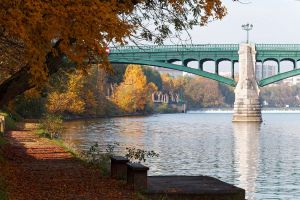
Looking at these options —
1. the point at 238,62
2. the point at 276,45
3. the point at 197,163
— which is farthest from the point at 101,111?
the point at 197,163

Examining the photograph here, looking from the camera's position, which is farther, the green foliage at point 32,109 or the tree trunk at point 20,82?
the green foliage at point 32,109

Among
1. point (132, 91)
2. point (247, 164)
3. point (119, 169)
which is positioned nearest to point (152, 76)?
point (132, 91)

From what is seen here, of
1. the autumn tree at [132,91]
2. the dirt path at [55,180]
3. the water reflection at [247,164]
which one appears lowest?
the water reflection at [247,164]

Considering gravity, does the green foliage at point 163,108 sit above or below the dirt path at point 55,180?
above

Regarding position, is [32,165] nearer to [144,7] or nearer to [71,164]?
[71,164]

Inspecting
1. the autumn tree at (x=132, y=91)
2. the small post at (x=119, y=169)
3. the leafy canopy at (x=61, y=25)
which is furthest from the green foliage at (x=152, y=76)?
the leafy canopy at (x=61, y=25)

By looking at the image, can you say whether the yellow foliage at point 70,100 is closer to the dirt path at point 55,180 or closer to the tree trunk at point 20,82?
the dirt path at point 55,180

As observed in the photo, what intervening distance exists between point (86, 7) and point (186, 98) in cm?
18619

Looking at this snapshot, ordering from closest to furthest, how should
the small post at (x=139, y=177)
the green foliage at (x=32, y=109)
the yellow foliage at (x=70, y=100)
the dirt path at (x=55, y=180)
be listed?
1. the dirt path at (x=55, y=180)
2. the small post at (x=139, y=177)
3. the green foliage at (x=32, y=109)
4. the yellow foliage at (x=70, y=100)

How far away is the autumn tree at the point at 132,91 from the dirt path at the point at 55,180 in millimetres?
97586

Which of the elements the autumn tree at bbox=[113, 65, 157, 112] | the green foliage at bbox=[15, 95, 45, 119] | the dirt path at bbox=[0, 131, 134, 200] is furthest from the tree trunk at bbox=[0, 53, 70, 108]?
the autumn tree at bbox=[113, 65, 157, 112]

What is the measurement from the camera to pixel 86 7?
9.71 m

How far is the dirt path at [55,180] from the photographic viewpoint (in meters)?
13.4

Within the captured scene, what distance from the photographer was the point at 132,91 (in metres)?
123
